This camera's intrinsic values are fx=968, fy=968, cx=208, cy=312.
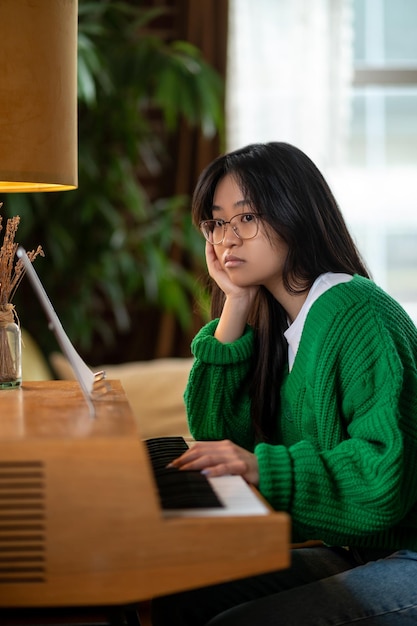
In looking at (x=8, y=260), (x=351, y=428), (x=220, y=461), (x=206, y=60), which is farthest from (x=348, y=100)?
(x=220, y=461)

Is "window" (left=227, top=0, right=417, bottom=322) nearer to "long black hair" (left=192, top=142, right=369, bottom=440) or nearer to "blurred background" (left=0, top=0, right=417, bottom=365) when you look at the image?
"blurred background" (left=0, top=0, right=417, bottom=365)

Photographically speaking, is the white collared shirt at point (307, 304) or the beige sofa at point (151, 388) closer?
the white collared shirt at point (307, 304)

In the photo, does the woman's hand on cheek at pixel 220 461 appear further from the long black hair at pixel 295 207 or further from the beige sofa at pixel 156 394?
the beige sofa at pixel 156 394

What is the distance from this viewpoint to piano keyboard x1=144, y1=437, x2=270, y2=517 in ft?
3.72

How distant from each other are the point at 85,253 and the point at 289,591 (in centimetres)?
240

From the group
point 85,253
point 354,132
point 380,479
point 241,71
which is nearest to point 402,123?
point 354,132

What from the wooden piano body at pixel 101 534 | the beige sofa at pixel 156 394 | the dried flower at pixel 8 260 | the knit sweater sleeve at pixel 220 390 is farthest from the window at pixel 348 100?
the wooden piano body at pixel 101 534

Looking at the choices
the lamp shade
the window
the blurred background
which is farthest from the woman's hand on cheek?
the window

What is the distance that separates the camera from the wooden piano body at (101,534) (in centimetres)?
109

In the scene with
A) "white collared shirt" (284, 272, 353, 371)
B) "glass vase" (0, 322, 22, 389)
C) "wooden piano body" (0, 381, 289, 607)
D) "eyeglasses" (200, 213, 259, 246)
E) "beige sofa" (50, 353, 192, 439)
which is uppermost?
"eyeglasses" (200, 213, 259, 246)

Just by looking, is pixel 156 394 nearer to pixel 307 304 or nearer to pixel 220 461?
pixel 307 304

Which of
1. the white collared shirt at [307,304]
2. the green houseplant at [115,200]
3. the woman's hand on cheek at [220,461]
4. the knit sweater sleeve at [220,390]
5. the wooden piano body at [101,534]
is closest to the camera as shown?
the wooden piano body at [101,534]

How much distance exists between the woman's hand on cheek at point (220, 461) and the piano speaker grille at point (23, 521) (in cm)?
28

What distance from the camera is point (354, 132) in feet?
14.5
